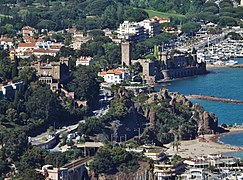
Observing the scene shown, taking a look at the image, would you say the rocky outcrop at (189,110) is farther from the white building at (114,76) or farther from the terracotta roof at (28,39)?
the terracotta roof at (28,39)

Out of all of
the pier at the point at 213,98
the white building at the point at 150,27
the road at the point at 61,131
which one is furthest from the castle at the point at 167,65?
the road at the point at 61,131

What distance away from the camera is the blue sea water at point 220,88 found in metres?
35.9

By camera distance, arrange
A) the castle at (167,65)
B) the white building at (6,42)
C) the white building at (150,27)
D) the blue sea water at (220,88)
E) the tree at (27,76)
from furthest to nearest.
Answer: the white building at (150,27)
the white building at (6,42)
the castle at (167,65)
the blue sea water at (220,88)
the tree at (27,76)

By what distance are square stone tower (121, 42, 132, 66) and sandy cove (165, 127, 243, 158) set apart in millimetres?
11927

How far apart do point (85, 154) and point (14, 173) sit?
6.08 feet

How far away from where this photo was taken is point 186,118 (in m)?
32.5

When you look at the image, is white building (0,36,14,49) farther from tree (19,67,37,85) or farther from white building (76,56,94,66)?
tree (19,67,37,85)

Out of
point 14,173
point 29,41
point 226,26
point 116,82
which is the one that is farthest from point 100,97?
point 226,26

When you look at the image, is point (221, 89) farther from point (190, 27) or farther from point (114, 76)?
point (190, 27)

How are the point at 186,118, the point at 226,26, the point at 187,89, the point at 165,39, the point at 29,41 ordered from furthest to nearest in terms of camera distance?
1. the point at 226,26
2. the point at 165,39
3. the point at 29,41
4. the point at 187,89
5. the point at 186,118

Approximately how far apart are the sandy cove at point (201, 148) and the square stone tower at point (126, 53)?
11.9 m

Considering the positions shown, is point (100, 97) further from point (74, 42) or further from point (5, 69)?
point (74, 42)

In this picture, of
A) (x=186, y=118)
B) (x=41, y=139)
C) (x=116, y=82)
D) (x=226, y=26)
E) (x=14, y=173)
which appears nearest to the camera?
(x=14, y=173)

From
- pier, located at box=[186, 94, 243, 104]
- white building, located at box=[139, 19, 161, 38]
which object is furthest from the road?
white building, located at box=[139, 19, 161, 38]
